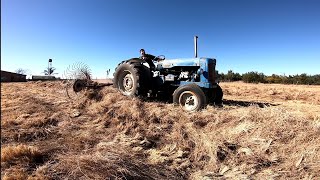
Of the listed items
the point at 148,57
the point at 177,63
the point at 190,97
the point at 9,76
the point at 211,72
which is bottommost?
the point at 190,97

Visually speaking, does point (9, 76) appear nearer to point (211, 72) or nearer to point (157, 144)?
point (157, 144)

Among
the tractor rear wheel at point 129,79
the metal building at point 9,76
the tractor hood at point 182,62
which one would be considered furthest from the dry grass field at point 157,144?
the tractor hood at point 182,62

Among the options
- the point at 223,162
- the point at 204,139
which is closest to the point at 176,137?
the point at 204,139

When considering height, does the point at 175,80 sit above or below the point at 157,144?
above

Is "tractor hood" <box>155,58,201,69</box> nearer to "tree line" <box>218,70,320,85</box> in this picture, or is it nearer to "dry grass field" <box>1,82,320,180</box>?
"dry grass field" <box>1,82,320,180</box>

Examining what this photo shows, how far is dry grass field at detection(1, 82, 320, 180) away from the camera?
3.95 m

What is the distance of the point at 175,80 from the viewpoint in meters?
8.79

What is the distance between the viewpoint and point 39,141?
5.05 metres

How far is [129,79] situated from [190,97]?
225 centimetres

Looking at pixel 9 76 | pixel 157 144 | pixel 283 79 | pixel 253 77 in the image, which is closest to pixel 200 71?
pixel 157 144

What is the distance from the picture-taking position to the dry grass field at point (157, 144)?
3.95 metres

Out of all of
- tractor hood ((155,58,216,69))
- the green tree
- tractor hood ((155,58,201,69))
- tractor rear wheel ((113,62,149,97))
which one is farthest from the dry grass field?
the green tree

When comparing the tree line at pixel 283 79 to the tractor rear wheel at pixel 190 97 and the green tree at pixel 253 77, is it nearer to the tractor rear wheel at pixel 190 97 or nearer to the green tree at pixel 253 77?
the green tree at pixel 253 77

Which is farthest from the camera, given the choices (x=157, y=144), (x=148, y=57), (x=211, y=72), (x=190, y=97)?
(x=148, y=57)
